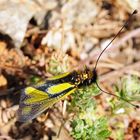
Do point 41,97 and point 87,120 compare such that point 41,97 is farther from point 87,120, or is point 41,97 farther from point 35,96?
point 87,120

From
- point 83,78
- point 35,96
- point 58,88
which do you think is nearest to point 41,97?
point 35,96

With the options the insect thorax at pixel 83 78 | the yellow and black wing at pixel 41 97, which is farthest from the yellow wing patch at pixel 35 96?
the insect thorax at pixel 83 78

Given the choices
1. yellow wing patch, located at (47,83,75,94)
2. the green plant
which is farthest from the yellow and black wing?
the green plant

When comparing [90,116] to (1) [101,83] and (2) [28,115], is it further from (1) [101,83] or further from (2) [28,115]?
(1) [101,83]

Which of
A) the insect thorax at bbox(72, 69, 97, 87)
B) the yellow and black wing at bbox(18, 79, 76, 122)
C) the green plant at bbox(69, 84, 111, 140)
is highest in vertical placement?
the insect thorax at bbox(72, 69, 97, 87)

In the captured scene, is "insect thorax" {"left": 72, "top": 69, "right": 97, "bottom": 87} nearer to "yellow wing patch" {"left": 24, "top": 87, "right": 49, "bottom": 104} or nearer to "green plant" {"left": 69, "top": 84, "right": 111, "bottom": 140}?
"green plant" {"left": 69, "top": 84, "right": 111, "bottom": 140}

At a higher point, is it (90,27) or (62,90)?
(90,27)

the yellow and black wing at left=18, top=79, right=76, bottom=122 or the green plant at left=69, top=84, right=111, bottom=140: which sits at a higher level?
the yellow and black wing at left=18, top=79, right=76, bottom=122

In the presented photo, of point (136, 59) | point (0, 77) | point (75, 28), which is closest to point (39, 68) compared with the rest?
point (0, 77)
